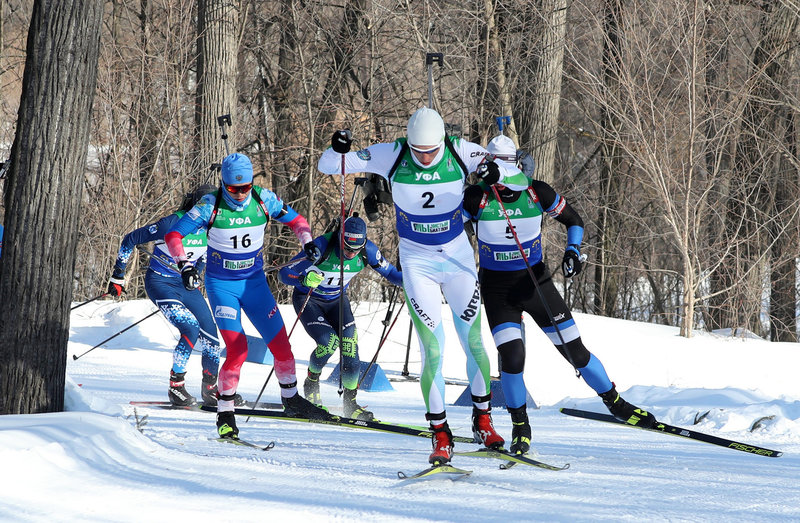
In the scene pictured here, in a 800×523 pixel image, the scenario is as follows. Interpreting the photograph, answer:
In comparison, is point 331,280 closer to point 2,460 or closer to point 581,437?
point 581,437

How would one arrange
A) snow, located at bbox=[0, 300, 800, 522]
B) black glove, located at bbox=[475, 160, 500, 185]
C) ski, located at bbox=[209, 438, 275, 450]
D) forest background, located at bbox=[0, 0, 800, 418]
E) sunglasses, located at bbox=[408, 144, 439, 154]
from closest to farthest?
snow, located at bbox=[0, 300, 800, 522] < sunglasses, located at bbox=[408, 144, 439, 154] < black glove, located at bbox=[475, 160, 500, 185] < ski, located at bbox=[209, 438, 275, 450] < forest background, located at bbox=[0, 0, 800, 418]

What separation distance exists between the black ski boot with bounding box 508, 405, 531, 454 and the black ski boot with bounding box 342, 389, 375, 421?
2154 mm

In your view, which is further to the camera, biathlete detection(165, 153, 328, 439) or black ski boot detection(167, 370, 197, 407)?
black ski boot detection(167, 370, 197, 407)

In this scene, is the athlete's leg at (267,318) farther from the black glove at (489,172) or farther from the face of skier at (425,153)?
the black glove at (489,172)

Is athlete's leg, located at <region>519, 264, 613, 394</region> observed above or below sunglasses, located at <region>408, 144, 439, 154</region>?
below

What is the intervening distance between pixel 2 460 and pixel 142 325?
8.51 meters

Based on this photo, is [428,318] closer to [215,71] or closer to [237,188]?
[237,188]

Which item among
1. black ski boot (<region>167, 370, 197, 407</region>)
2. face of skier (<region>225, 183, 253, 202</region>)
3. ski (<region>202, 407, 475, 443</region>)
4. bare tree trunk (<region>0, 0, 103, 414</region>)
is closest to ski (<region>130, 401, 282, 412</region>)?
black ski boot (<region>167, 370, 197, 407</region>)

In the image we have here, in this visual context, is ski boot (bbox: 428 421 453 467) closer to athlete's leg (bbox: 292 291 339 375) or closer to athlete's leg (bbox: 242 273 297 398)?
athlete's leg (bbox: 242 273 297 398)

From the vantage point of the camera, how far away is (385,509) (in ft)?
13.6

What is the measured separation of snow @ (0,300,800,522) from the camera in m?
4.03

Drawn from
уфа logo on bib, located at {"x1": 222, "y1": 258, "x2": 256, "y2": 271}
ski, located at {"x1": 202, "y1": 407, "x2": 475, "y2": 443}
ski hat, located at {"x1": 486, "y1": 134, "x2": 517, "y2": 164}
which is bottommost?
ski, located at {"x1": 202, "y1": 407, "x2": 475, "y2": 443}

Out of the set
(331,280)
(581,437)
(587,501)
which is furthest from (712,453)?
(331,280)

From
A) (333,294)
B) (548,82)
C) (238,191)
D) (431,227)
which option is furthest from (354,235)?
(548,82)
